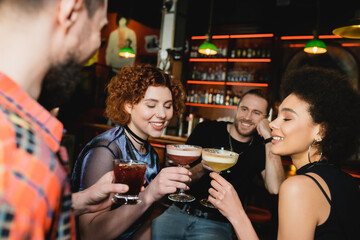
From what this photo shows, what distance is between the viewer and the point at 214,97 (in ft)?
21.0

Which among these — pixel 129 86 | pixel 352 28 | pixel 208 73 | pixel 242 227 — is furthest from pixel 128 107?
pixel 208 73

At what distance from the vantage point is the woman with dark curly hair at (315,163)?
1.23m

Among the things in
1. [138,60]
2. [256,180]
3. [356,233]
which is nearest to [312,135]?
[356,233]

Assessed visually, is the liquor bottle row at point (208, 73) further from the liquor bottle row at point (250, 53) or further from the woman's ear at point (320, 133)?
the woman's ear at point (320, 133)

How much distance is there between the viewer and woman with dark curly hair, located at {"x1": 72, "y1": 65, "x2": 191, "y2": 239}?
54.1 inches

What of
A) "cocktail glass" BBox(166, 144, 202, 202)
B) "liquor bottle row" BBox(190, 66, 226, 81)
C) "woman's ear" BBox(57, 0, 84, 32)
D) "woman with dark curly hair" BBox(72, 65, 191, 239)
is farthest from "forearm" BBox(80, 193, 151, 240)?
"liquor bottle row" BBox(190, 66, 226, 81)

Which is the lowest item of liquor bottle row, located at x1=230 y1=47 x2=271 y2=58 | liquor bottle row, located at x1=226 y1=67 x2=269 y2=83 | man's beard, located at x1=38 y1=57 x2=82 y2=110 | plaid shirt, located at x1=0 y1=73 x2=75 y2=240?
plaid shirt, located at x1=0 y1=73 x2=75 y2=240

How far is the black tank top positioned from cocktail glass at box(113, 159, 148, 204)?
0.86 m

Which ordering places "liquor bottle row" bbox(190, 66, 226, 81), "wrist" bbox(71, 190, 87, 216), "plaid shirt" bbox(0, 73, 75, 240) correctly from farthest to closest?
1. "liquor bottle row" bbox(190, 66, 226, 81)
2. "wrist" bbox(71, 190, 87, 216)
3. "plaid shirt" bbox(0, 73, 75, 240)

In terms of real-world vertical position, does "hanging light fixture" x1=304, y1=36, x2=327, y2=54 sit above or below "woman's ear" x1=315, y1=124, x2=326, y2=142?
above

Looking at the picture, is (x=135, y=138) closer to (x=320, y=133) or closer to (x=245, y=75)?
(x=320, y=133)

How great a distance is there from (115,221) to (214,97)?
208 inches

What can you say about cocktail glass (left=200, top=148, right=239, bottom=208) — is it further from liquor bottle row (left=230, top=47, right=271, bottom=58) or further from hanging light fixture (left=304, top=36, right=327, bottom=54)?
liquor bottle row (left=230, top=47, right=271, bottom=58)

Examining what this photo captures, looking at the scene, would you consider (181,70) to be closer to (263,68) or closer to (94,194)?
(263,68)
